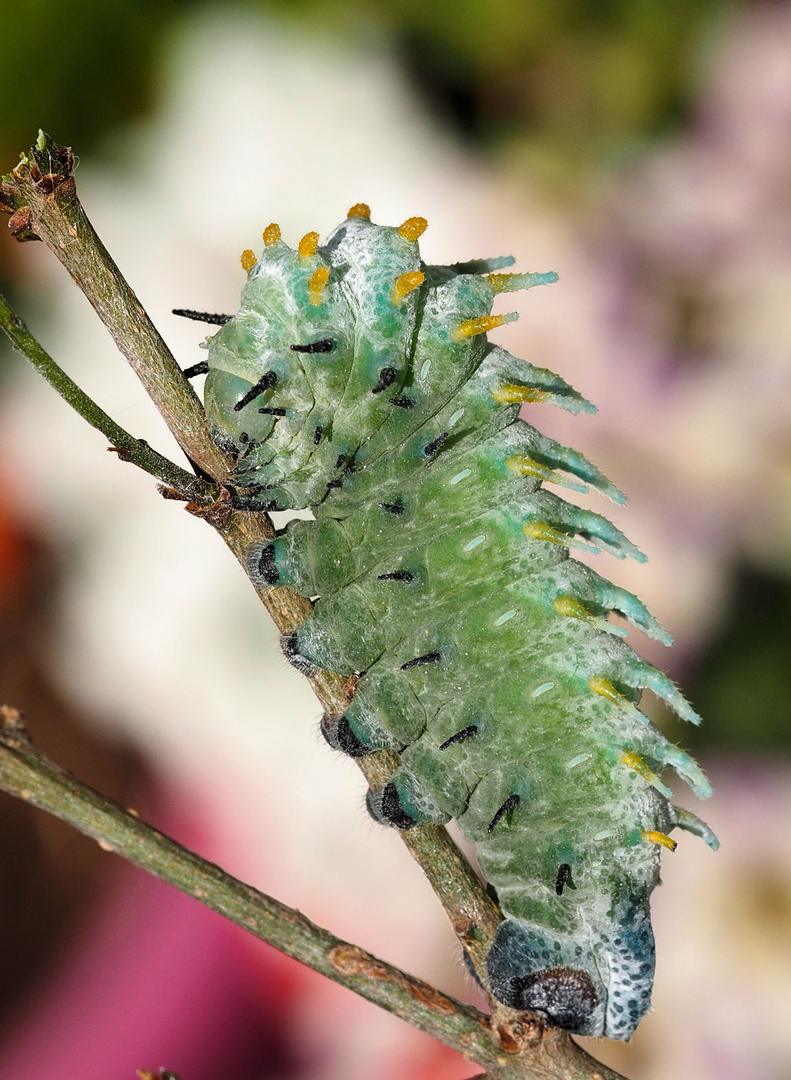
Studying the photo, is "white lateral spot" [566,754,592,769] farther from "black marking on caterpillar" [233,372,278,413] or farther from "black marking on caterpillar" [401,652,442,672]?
"black marking on caterpillar" [233,372,278,413]

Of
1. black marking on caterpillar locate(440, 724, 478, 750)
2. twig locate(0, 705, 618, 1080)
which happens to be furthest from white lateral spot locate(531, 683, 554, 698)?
twig locate(0, 705, 618, 1080)

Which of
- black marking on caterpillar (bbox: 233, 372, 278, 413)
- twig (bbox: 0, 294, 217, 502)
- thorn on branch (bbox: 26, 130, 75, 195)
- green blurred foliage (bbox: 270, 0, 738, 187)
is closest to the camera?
twig (bbox: 0, 294, 217, 502)

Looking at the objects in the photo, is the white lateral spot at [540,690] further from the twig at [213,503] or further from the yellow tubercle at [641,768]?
the twig at [213,503]

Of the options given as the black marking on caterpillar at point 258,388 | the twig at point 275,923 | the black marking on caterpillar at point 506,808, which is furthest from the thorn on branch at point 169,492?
the black marking on caterpillar at point 506,808

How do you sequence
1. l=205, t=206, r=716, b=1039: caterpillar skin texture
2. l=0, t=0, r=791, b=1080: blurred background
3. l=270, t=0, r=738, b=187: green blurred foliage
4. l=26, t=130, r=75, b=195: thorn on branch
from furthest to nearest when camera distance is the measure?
l=270, t=0, r=738, b=187: green blurred foliage → l=0, t=0, r=791, b=1080: blurred background → l=205, t=206, r=716, b=1039: caterpillar skin texture → l=26, t=130, r=75, b=195: thorn on branch

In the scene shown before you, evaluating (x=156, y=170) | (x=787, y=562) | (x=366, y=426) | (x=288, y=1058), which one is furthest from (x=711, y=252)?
(x=288, y=1058)

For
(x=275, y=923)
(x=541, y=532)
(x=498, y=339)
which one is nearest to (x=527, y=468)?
(x=541, y=532)

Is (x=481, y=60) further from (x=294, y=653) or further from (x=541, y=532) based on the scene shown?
(x=294, y=653)
